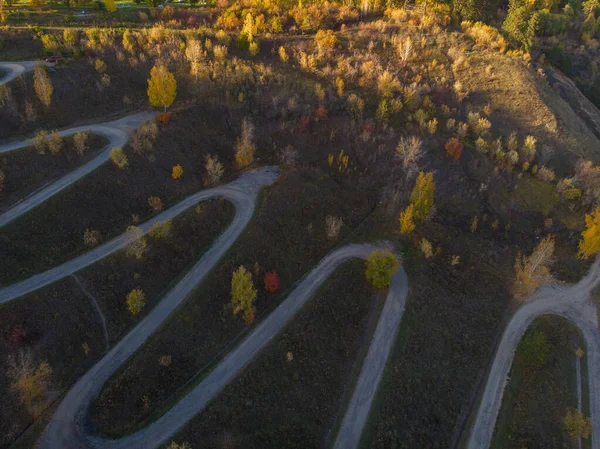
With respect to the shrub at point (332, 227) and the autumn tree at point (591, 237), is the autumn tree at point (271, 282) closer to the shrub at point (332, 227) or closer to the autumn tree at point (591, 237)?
the shrub at point (332, 227)

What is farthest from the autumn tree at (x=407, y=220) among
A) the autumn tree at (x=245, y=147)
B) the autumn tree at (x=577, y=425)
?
the autumn tree at (x=577, y=425)

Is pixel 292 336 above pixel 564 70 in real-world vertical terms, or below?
below

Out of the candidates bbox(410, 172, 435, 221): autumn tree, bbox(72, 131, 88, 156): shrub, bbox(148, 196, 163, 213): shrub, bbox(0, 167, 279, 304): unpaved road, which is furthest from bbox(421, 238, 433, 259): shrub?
bbox(72, 131, 88, 156): shrub

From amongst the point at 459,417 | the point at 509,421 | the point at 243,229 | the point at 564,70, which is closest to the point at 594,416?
the point at 509,421

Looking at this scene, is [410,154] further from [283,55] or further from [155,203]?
[155,203]

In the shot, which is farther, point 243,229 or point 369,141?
point 369,141

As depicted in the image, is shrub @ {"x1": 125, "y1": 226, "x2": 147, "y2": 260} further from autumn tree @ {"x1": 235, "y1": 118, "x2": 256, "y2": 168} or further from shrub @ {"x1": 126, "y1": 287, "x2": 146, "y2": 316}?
autumn tree @ {"x1": 235, "y1": 118, "x2": 256, "y2": 168}

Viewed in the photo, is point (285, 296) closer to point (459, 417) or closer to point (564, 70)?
point (459, 417)
